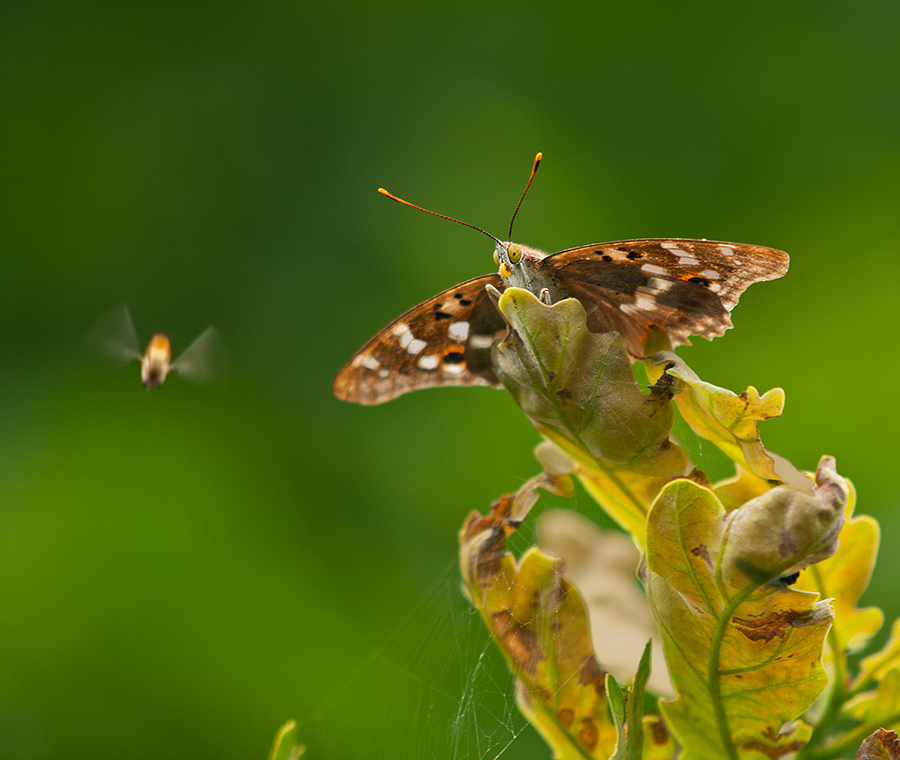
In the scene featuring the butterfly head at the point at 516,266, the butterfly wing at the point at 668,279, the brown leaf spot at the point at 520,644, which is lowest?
the brown leaf spot at the point at 520,644

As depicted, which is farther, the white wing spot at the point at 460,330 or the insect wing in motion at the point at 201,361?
the insect wing in motion at the point at 201,361

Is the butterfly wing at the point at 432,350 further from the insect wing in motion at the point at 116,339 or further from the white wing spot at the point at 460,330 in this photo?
the insect wing in motion at the point at 116,339

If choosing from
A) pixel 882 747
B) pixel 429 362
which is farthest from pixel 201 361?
pixel 882 747

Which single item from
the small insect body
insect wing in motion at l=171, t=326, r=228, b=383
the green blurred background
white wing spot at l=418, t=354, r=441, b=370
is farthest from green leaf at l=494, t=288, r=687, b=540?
the small insect body

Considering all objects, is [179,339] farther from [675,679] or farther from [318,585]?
[675,679]

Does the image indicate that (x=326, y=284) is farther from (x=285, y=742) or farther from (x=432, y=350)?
(x=285, y=742)

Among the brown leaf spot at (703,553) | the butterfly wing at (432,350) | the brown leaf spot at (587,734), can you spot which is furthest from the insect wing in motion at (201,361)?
the brown leaf spot at (703,553)
